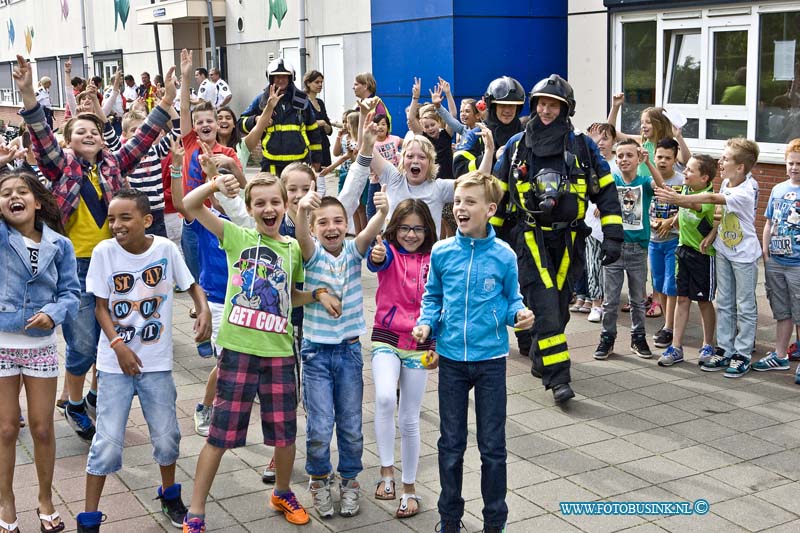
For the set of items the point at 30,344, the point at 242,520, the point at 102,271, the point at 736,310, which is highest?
the point at 102,271

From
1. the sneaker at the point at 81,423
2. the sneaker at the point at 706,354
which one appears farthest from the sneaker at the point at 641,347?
the sneaker at the point at 81,423

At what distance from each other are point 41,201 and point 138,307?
75cm

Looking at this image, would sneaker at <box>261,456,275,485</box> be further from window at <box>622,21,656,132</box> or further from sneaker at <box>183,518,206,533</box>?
window at <box>622,21,656,132</box>

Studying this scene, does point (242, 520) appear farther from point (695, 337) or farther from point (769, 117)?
point (769, 117)

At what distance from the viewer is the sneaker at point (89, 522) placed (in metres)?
4.71

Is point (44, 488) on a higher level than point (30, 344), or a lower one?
lower

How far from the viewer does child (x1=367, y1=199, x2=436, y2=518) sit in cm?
518

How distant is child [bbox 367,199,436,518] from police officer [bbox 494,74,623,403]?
175 centimetres

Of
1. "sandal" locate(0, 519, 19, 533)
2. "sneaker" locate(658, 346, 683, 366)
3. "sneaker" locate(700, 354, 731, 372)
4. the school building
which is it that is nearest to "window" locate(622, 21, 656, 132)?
the school building

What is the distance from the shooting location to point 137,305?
16.2 feet

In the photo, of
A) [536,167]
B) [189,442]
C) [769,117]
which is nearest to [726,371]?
[536,167]

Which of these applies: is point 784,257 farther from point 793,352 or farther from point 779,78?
point 779,78

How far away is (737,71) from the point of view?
12.3 m

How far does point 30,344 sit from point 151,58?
28154 mm
